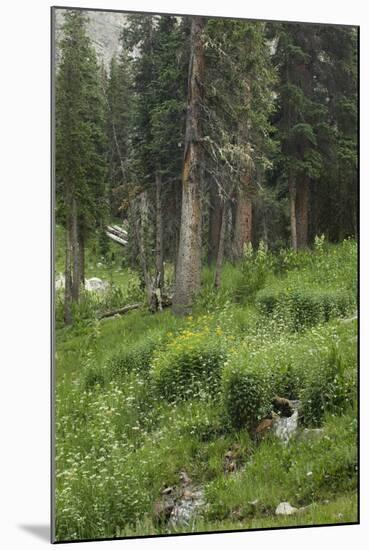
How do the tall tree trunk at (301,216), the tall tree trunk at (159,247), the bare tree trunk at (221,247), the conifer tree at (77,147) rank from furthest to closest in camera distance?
the tall tree trunk at (301,216) < the bare tree trunk at (221,247) < the tall tree trunk at (159,247) < the conifer tree at (77,147)

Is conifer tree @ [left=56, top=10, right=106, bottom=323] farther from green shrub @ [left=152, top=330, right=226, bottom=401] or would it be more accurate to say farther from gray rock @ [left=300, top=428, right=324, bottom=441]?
gray rock @ [left=300, top=428, right=324, bottom=441]

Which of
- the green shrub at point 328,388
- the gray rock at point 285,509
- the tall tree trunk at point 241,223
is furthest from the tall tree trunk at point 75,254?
the gray rock at point 285,509

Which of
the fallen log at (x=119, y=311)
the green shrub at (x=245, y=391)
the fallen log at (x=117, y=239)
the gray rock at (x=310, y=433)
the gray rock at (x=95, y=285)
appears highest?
the fallen log at (x=117, y=239)

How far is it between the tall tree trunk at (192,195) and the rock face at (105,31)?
0.56 metres

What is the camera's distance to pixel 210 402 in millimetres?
7359

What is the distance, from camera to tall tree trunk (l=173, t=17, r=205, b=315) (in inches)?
293

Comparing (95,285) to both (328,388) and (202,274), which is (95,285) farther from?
(328,388)

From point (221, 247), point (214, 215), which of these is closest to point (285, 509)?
point (221, 247)

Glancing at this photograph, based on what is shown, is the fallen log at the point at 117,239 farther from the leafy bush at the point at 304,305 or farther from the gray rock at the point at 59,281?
the leafy bush at the point at 304,305

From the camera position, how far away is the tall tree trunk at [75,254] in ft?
23.2

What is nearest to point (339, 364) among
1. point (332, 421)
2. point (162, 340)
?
point (332, 421)

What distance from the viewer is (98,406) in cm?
713

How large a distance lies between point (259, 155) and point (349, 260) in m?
1.08

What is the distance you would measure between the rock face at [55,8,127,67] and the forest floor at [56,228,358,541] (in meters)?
1.36
